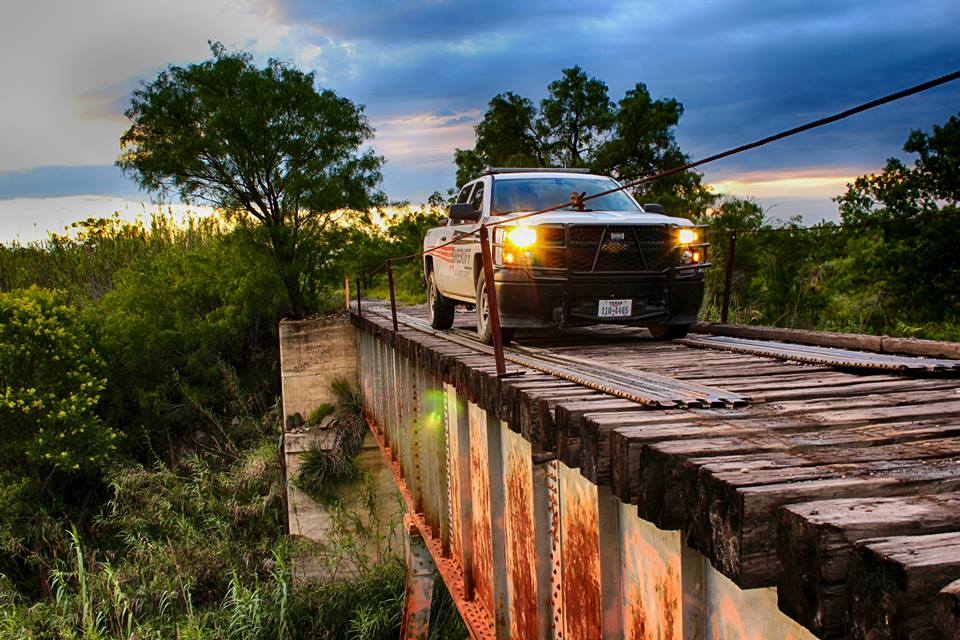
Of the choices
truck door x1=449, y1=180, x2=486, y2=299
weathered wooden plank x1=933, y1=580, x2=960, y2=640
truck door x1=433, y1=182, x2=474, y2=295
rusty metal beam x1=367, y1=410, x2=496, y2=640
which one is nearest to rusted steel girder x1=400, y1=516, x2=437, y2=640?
rusty metal beam x1=367, y1=410, x2=496, y2=640

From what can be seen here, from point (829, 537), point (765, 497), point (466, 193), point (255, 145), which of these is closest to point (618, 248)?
point (466, 193)

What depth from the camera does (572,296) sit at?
7543 mm

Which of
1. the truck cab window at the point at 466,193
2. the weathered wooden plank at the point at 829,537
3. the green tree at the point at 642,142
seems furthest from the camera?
the green tree at the point at 642,142

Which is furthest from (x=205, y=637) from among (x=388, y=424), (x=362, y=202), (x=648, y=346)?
(x=362, y=202)

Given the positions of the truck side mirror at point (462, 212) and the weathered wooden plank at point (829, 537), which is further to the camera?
the truck side mirror at point (462, 212)

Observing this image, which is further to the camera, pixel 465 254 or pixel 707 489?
pixel 465 254

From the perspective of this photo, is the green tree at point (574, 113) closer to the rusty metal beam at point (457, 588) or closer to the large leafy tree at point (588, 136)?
the large leafy tree at point (588, 136)

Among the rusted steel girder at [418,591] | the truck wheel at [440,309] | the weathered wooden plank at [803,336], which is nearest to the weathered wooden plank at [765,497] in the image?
the weathered wooden plank at [803,336]

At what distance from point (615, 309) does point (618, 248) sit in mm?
580

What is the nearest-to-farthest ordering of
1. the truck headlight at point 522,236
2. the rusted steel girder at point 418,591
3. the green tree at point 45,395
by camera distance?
the truck headlight at point 522,236 < the rusted steel girder at point 418,591 < the green tree at point 45,395

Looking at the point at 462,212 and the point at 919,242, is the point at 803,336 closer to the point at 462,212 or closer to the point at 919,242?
the point at 462,212

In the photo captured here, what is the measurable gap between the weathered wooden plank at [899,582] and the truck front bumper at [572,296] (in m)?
5.76

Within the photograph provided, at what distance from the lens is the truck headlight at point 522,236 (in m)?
7.43

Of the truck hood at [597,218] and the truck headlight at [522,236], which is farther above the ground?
the truck hood at [597,218]
